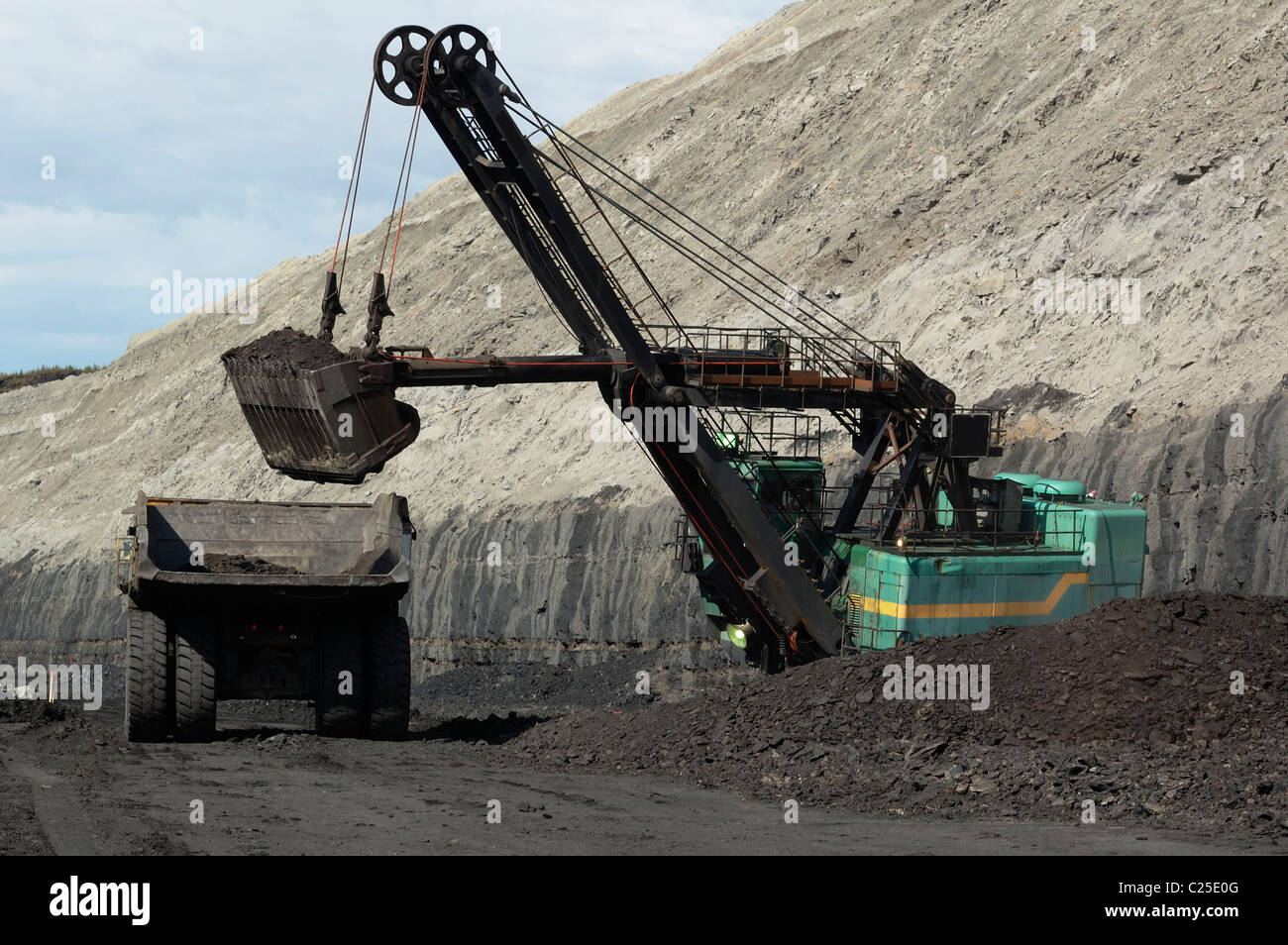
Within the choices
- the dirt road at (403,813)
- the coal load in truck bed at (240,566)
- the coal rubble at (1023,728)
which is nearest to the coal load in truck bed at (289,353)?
the coal load in truck bed at (240,566)

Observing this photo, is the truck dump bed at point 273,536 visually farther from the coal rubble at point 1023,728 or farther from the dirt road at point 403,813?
the coal rubble at point 1023,728

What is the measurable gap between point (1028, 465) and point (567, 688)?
27.8 feet

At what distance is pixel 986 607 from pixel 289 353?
27.9 ft

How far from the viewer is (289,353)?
16094 mm

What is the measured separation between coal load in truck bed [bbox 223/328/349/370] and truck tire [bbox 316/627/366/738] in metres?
3.20

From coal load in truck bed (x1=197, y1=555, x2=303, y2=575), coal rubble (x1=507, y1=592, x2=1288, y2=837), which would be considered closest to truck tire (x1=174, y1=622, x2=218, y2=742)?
coal load in truck bed (x1=197, y1=555, x2=303, y2=575)

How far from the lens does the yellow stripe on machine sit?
56.7 feet

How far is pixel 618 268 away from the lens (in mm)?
Result: 43500

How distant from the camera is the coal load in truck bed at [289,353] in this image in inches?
626

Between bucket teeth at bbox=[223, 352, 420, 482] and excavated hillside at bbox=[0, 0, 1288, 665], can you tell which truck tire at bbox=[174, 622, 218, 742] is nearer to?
bucket teeth at bbox=[223, 352, 420, 482]

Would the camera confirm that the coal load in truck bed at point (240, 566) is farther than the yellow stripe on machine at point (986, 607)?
Yes

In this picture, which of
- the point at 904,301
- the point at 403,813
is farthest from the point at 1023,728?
the point at 904,301

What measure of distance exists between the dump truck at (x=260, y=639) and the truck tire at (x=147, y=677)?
11 millimetres

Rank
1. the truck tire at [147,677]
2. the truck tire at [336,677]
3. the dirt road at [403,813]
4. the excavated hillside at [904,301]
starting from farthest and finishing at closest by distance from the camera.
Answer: the excavated hillside at [904,301], the truck tire at [336,677], the truck tire at [147,677], the dirt road at [403,813]
